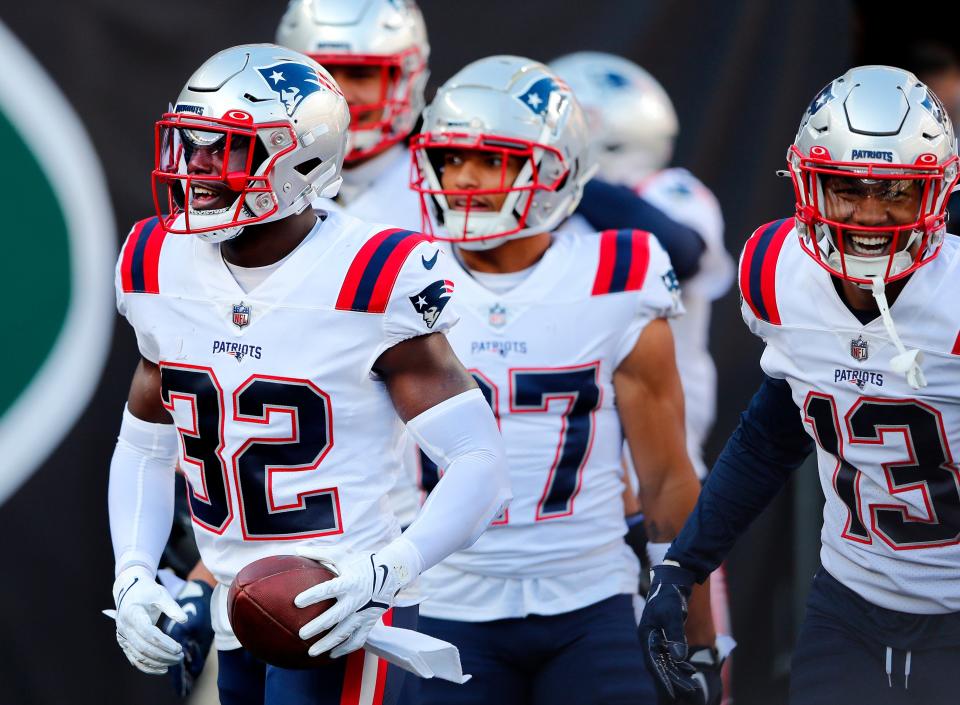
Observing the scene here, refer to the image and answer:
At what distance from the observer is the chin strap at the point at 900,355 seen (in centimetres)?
238

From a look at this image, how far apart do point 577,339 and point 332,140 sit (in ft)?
2.26

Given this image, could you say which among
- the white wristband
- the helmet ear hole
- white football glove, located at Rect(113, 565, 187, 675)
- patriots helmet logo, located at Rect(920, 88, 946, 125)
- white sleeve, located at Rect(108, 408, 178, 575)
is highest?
patriots helmet logo, located at Rect(920, 88, 946, 125)

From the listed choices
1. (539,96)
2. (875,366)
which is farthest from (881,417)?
(539,96)

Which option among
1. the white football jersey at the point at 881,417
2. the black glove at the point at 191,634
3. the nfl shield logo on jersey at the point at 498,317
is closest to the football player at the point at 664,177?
the nfl shield logo on jersey at the point at 498,317

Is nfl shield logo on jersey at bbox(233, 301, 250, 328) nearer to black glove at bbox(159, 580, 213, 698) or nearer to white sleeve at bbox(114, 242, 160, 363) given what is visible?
white sleeve at bbox(114, 242, 160, 363)

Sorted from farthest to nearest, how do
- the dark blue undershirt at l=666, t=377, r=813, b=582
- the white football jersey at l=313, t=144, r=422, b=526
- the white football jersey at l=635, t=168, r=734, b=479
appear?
the white football jersey at l=635, t=168, r=734, b=479
the white football jersey at l=313, t=144, r=422, b=526
the dark blue undershirt at l=666, t=377, r=813, b=582

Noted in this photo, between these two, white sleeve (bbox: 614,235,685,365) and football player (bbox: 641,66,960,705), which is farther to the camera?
white sleeve (bbox: 614,235,685,365)

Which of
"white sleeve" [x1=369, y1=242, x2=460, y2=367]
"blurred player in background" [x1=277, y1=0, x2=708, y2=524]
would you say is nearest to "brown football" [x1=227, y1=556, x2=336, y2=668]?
"white sleeve" [x1=369, y1=242, x2=460, y2=367]

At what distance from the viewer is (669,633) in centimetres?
269

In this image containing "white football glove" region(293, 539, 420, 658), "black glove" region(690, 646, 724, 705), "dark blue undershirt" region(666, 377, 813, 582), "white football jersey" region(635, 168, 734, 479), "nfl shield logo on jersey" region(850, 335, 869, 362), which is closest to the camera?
"white football glove" region(293, 539, 420, 658)

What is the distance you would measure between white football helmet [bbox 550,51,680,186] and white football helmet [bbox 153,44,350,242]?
1944mm

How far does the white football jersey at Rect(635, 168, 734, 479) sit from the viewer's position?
4.18 metres

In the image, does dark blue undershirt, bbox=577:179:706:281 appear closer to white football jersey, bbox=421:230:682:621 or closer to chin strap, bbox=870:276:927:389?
white football jersey, bbox=421:230:682:621

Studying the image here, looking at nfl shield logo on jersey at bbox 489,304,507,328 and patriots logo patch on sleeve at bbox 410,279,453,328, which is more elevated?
patriots logo patch on sleeve at bbox 410,279,453,328
